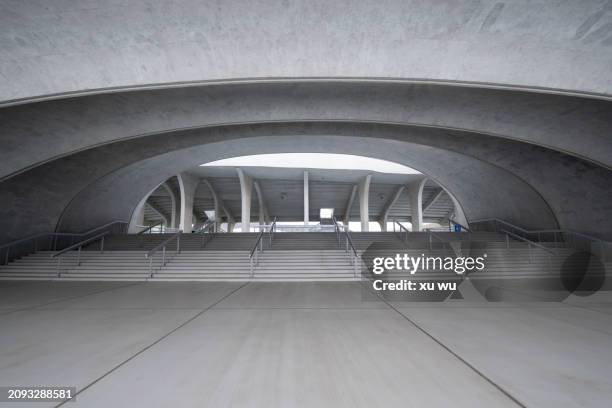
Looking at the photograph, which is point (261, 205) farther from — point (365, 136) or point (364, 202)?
point (365, 136)

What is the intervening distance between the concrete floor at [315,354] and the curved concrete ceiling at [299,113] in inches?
226

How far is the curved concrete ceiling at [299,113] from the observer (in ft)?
26.3

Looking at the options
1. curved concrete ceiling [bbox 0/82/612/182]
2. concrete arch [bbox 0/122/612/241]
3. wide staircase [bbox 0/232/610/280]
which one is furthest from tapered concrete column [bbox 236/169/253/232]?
curved concrete ceiling [bbox 0/82/612/182]

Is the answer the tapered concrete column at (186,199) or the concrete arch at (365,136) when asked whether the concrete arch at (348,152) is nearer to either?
the concrete arch at (365,136)

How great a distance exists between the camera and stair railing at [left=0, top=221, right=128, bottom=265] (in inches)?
440

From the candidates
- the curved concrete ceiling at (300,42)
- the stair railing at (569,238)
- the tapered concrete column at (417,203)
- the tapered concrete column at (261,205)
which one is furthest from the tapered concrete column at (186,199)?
the stair railing at (569,238)

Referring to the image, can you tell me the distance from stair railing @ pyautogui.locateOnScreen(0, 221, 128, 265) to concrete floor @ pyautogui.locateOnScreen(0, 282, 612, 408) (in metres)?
8.93

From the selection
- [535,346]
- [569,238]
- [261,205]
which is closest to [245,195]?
[261,205]

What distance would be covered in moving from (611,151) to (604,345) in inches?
365

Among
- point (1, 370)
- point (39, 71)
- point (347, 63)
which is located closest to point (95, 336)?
point (1, 370)

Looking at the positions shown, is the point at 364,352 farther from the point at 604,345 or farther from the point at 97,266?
the point at 97,266

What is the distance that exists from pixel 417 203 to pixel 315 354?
96.1 ft

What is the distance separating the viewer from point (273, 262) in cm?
1020

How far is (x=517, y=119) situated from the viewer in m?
8.70
